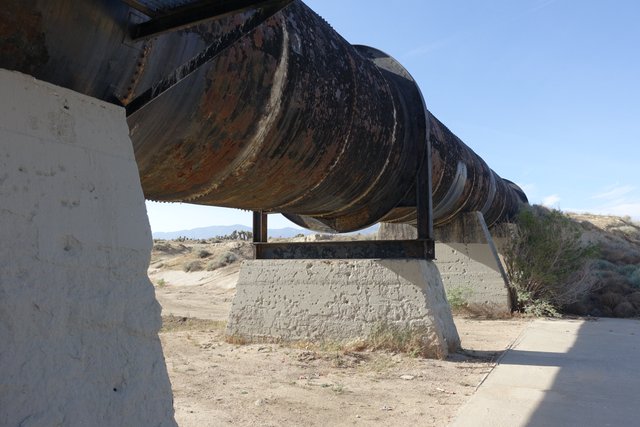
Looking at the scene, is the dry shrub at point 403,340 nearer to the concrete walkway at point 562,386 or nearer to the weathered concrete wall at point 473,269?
the concrete walkway at point 562,386

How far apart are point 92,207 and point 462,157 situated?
7.20 metres

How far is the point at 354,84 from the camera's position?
445 centimetres

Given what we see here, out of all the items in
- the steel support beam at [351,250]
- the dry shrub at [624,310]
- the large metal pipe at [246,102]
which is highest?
the large metal pipe at [246,102]

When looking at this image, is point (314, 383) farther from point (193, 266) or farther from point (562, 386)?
point (193, 266)

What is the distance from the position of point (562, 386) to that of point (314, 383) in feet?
7.30

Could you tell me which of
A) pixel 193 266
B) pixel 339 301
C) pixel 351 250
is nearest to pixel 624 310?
pixel 351 250

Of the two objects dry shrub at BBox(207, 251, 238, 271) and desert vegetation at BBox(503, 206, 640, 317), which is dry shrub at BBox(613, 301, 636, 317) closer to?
desert vegetation at BBox(503, 206, 640, 317)

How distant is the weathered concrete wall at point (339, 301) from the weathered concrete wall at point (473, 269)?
15.4ft

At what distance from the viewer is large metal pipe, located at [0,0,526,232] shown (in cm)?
216

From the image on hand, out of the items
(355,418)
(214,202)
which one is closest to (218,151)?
(214,202)

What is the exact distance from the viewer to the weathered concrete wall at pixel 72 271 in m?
1.72

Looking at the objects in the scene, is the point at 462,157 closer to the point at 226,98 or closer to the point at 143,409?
the point at 226,98

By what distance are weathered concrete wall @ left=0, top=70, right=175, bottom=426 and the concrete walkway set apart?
2615 mm

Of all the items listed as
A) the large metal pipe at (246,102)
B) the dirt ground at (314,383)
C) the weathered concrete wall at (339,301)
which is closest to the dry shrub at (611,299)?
the dirt ground at (314,383)
